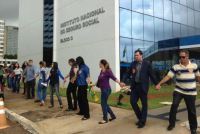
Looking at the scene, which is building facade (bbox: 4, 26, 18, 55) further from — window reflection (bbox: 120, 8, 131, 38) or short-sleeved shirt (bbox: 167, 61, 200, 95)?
short-sleeved shirt (bbox: 167, 61, 200, 95)

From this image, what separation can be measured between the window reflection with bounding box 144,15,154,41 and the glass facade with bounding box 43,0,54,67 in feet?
32.2

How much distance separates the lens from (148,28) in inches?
579

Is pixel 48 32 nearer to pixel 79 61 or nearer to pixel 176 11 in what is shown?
pixel 176 11

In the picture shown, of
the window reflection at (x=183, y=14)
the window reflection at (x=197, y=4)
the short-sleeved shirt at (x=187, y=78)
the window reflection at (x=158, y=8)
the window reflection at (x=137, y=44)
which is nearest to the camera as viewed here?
the short-sleeved shirt at (x=187, y=78)

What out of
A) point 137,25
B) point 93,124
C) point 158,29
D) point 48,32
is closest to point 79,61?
point 93,124

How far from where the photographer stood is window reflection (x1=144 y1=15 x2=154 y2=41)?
1451cm

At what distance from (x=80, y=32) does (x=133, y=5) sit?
483cm

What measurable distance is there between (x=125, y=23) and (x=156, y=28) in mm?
3940

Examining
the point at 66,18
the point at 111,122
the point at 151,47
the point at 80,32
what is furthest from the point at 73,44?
the point at 111,122

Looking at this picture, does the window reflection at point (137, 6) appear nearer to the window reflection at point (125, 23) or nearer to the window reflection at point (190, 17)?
the window reflection at point (125, 23)

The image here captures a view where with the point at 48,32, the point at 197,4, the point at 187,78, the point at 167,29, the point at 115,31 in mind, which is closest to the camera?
the point at 187,78

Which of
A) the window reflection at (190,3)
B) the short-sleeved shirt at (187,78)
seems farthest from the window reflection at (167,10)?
the short-sleeved shirt at (187,78)

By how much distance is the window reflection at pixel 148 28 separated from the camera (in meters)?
14.5

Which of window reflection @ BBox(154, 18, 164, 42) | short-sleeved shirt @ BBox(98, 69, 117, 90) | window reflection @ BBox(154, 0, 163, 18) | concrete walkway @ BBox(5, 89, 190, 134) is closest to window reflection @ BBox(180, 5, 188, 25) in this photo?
window reflection @ BBox(154, 0, 163, 18)
